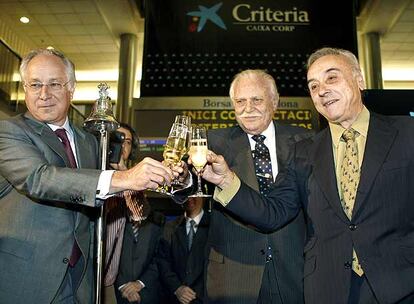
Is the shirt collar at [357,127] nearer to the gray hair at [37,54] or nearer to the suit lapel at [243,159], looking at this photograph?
the suit lapel at [243,159]

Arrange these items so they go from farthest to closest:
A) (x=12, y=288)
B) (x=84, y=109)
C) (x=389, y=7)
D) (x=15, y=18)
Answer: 1. (x=84, y=109)
2. (x=15, y=18)
3. (x=389, y=7)
4. (x=12, y=288)

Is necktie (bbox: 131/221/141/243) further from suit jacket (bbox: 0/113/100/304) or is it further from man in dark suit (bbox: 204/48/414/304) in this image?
Answer: man in dark suit (bbox: 204/48/414/304)

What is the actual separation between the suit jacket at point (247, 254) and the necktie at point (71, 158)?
67cm

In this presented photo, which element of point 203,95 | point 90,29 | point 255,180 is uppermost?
point 90,29

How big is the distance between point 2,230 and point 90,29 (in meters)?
8.03

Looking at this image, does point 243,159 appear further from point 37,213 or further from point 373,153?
point 37,213

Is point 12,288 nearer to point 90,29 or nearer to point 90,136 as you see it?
point 90,136

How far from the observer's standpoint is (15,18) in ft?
29.6

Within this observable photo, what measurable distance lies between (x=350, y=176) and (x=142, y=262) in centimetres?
220

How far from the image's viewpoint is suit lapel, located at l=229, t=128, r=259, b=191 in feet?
7.68

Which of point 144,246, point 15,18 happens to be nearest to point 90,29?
point 15,18

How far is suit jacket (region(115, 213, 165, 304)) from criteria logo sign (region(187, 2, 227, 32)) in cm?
307

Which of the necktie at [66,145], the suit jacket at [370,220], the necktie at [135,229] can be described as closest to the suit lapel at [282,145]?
the suit jacket at [370,220]

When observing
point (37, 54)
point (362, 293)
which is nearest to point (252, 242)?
point (362, 293)
